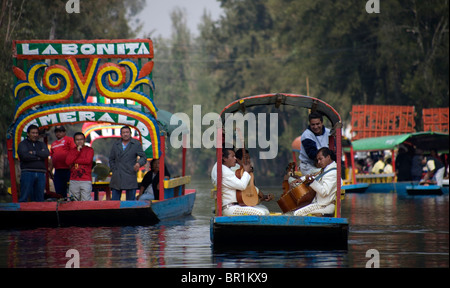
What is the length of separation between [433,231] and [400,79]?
34747mm

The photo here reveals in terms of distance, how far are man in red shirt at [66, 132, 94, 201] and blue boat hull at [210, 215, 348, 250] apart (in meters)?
5.82

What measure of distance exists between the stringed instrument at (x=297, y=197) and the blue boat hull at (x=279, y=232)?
52 cm

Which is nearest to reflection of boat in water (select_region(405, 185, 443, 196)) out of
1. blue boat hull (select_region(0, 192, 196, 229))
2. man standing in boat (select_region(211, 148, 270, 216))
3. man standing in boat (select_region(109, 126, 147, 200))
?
man standing in boat (select_region(109, 126, 147, 200))

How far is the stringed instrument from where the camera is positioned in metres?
13.4

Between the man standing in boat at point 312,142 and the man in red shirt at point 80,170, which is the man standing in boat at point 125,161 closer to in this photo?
the man in red shirt at point 80,170

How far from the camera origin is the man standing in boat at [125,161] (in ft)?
61.1

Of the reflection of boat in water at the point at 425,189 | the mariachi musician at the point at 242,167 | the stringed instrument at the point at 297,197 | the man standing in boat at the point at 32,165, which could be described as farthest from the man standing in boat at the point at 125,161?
the reflection of boat in water at the point at 425,189

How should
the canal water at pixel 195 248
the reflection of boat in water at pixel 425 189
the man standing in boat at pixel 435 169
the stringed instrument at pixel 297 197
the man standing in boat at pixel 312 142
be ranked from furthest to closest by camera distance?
1. the man standing in boat at pixel 435 169
2. the reflection of boat in water at pixel 425 189
3. the man standing in boat at pixel 312 142
4. the stringed instrument at pixel 297 197
5. the canal water at pixel 195 248

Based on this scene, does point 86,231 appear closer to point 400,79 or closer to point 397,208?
point 397,208

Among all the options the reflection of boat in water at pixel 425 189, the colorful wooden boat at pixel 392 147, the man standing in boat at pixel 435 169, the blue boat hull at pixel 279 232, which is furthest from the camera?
the colorful wooden boat at pixel 392 147

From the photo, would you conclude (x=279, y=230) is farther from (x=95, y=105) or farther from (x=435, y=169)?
(x=435, y=169)

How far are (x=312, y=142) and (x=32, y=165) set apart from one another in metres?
7.43

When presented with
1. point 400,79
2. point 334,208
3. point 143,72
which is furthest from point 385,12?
point 334,208

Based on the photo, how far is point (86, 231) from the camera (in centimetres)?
→ 1731
